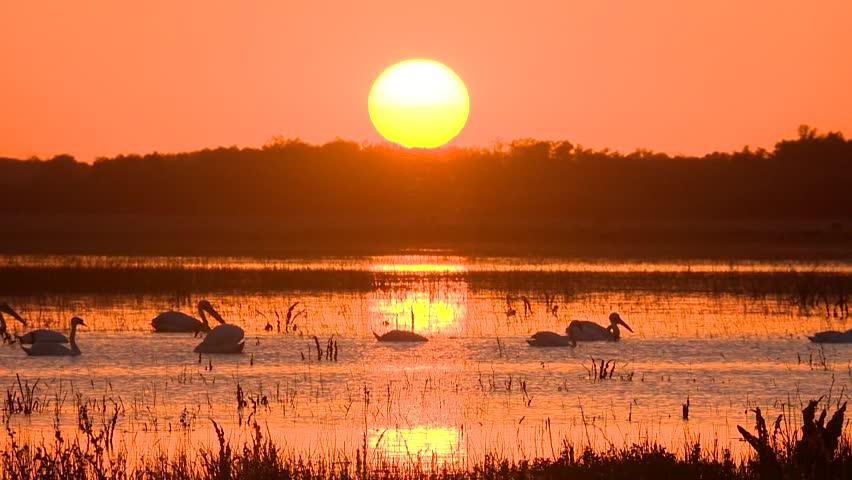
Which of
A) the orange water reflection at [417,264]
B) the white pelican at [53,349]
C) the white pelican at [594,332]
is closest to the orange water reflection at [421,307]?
the white pelican at [594,332]

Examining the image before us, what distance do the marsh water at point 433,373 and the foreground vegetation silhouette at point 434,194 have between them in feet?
84.5

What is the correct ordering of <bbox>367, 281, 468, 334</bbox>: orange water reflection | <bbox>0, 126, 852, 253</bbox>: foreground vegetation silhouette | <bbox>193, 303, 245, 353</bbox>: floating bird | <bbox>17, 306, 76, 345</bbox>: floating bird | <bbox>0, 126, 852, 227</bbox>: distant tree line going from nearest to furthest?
Result: <bbox>193, 303, 245, 353</bbox>: floating bird < <bbox>17, 306, 76, 345</bbox>: floating bird < <bbox>367, 281, 468, 334</bbox>: orange water reflection < <bbox>0, 126, 852, 253</bbox>: foreground vegetation silhouette < <bbox>0, 126, 852, 227</bbox>: distant tree line

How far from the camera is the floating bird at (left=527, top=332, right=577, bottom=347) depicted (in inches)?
643

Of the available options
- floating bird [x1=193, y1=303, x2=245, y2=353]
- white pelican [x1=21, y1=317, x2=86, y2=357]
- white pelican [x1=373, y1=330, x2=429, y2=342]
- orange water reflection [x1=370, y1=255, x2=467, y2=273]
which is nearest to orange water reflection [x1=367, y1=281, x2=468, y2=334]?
white pelican [x1=373, y1=330, x2=429, y2=342]

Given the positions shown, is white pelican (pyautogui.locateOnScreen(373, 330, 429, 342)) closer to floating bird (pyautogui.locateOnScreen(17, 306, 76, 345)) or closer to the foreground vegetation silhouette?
floating bird (pyautogui.locateOnScreen(17, 306, 76, 345))

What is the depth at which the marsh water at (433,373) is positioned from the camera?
10.9 m

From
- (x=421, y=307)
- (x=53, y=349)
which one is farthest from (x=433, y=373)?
(x=421, y=307)

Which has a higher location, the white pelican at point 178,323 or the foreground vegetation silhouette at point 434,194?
the foreground vegetation silhouette at point 434,194

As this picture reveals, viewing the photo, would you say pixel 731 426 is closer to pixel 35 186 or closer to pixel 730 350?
pixel 730 350

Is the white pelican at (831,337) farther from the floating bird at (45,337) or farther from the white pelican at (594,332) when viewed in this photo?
the floating bird at (45,337)

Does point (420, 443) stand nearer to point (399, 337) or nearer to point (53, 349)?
point (53, 349)

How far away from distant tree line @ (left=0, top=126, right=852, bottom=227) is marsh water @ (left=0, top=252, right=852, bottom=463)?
114 ft

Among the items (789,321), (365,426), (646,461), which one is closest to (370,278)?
(789,321)

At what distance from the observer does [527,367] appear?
48.5ft
